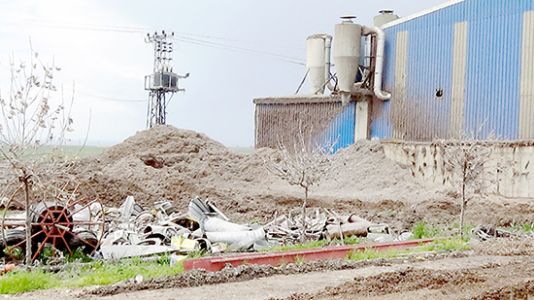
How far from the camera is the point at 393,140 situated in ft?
109

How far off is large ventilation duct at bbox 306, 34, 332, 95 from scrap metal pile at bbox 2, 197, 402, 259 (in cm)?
Answer: 2075

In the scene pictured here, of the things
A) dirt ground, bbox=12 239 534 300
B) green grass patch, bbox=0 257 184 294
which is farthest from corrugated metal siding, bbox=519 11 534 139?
green grass patch, bbox=0 257 184 294

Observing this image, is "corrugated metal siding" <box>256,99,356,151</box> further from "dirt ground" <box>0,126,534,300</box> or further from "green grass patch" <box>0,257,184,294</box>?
"green grass patch" <box>0,257,184,294</box>

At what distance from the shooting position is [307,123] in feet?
127

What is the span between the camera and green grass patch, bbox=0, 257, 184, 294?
962cm

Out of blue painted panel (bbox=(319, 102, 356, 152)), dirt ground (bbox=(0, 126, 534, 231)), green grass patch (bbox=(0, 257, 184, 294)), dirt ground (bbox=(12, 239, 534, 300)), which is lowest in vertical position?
green grass patch (bbox=(0, 257, 184, 294))

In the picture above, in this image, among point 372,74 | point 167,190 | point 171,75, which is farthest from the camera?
point 171,75

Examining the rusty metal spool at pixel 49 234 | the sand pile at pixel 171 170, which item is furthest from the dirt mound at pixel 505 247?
the sand pile at pixel 171 170

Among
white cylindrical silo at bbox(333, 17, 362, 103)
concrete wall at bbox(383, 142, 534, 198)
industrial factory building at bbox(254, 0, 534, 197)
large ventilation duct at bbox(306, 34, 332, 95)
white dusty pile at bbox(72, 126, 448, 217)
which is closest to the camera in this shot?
concrete wall at bbox(383, 142, 534, 198)

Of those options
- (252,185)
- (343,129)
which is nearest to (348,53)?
(343,129)

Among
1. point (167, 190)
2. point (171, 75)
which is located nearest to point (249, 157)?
point (167, 190)

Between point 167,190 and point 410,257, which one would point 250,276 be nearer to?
point 410,257

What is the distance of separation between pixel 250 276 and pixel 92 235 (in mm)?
4884

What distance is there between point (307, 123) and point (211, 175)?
690 centimetres
